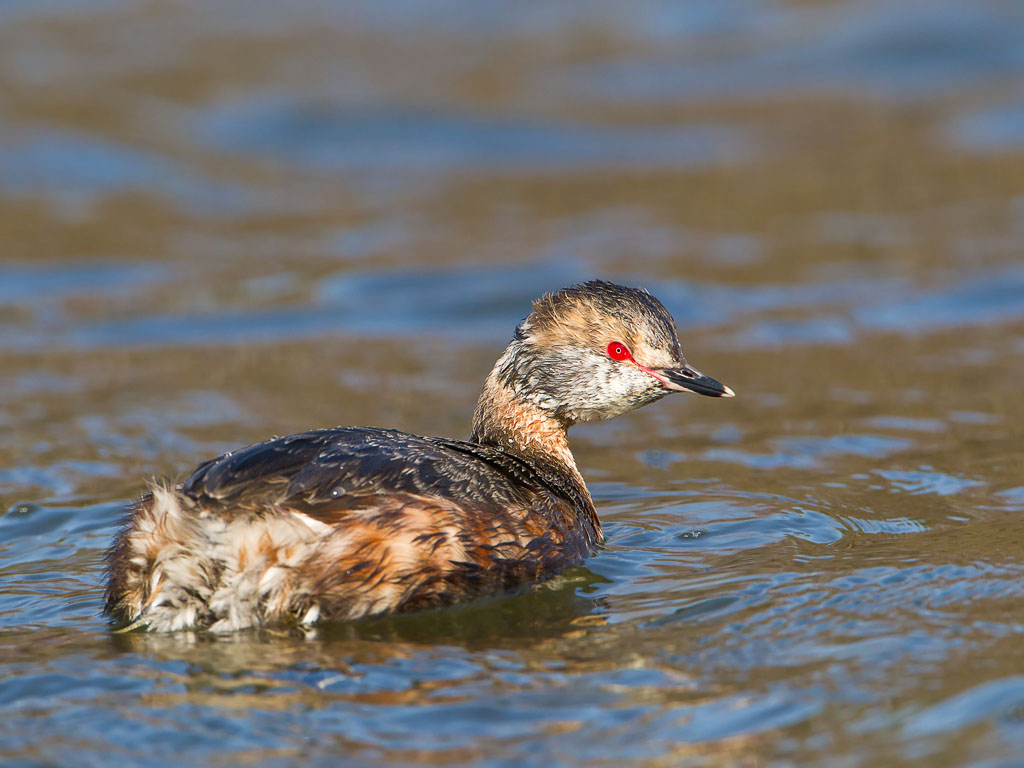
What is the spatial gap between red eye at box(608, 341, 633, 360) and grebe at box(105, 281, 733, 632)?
741 millimetres

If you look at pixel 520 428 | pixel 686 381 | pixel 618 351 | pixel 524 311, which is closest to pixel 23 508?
pixel 520 428

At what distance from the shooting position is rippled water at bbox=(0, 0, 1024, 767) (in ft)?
14.8

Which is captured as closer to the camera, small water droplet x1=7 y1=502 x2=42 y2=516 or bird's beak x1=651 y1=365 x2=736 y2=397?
bird's beak x1=651 y1=365 x2=736 y2=397

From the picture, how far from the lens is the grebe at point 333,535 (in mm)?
5086

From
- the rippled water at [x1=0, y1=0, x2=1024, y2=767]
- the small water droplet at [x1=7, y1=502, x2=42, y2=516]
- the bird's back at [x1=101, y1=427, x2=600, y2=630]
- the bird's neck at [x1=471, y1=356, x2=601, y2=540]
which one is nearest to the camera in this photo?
the rippled water at [x1=0, y1=0, x2=1024, y2=767]

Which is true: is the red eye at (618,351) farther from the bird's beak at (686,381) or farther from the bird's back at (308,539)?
the bird's back at (308,539)

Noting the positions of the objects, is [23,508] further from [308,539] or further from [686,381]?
[686,381]

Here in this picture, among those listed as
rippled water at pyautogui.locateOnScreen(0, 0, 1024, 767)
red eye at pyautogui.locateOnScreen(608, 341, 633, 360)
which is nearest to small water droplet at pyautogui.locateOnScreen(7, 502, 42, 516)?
rippled water at pyautogui.locateOnScreen(0, 0, 1024, 767)

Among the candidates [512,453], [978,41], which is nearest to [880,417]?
[512,453]

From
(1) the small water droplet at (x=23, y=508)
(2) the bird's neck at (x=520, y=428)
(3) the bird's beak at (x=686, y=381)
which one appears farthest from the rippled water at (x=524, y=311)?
(3) the bird's beak at (x=686, y=381)

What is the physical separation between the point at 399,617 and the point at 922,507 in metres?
2.64

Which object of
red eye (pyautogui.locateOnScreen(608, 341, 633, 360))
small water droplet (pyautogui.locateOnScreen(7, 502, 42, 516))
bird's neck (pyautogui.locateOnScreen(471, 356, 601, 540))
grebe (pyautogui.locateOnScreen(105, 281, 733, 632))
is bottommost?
grebe (pyautogui.locateOnScreen(105, 281, 733, 632))

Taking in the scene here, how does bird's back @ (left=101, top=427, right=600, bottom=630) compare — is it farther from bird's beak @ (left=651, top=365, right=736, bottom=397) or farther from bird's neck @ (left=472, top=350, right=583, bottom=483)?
bird's beak @ (left=651, top=365, right=736, bottom=397)

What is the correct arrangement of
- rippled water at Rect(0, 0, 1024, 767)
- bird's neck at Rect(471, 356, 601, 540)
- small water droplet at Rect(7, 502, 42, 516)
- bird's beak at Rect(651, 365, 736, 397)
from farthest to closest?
small water droplet at Rect(7, 502, 42, 516) < bird's neck at Rect(471, 356, 601, 540) < bird's beak at Rect(651, 365, 736, 397) < rippled water at Rect(0, 0, 1024, 767)
